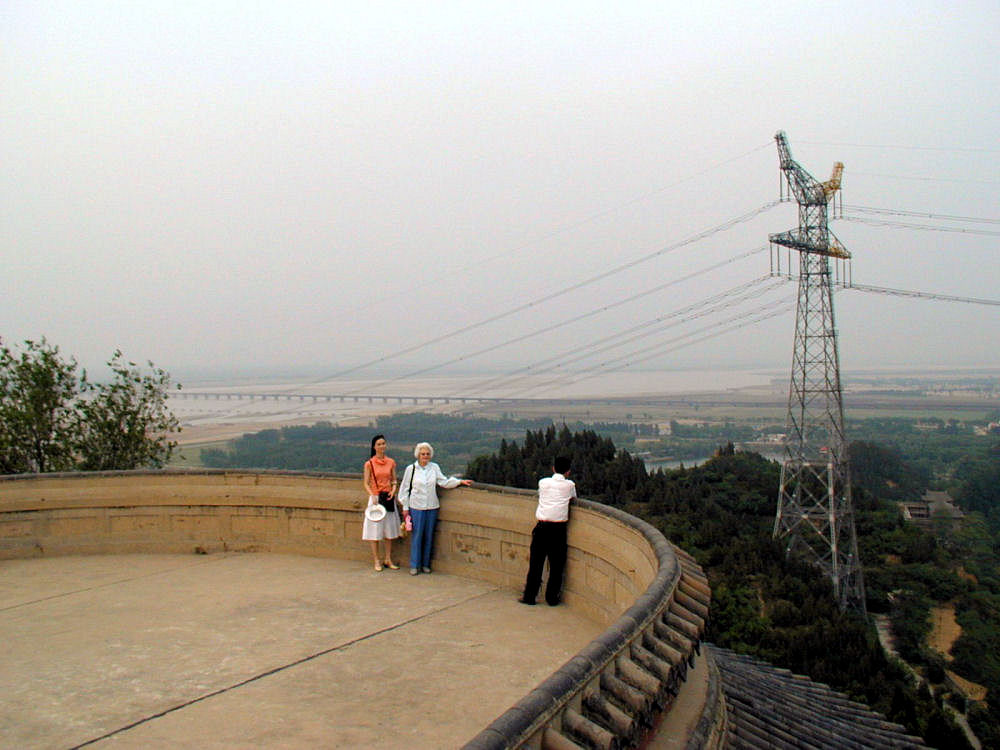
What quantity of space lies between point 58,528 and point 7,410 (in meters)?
11.6

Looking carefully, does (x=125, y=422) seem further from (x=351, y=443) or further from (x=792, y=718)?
(x=351, y=443)

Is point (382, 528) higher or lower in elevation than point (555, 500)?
lower

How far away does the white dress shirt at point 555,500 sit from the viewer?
9070mm

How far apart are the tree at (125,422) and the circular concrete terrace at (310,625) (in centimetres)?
1243

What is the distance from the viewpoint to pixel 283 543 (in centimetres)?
1236

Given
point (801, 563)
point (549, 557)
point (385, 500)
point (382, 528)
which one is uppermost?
point (385, 500)

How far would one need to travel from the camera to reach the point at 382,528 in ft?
35.8

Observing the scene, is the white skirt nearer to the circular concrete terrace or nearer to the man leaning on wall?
the circular concrete terrace

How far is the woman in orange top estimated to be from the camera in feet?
34.9

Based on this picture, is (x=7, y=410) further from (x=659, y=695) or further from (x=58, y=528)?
(x=659, y=695)

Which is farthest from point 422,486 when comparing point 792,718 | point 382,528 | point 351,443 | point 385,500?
point 351,443

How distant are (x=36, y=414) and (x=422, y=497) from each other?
1725 centimetres

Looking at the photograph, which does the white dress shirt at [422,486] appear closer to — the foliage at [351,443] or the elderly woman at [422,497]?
the elderly woman at [422,497]

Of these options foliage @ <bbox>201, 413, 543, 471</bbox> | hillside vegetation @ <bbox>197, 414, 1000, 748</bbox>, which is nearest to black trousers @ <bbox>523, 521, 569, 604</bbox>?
hillside vegetation @ <bbox>197, 414, 1000, 748</bbox>
